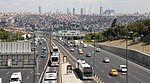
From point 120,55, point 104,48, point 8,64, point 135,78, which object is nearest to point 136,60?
point 120,55

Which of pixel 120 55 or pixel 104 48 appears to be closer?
pixel 120 55

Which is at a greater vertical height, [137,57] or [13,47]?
[13,47]

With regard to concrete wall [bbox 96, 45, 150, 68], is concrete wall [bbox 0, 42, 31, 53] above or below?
above

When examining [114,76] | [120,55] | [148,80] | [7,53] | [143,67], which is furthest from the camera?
[120,55]

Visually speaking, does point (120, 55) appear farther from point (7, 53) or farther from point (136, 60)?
point (7, 53)

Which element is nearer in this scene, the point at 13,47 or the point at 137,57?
the point at 13,47

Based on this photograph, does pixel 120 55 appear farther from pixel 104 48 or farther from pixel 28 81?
pixel 28 81

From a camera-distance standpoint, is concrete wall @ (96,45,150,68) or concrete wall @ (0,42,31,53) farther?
concrete wall @ (96,45,150,68)

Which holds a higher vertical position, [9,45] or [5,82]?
[9,45]

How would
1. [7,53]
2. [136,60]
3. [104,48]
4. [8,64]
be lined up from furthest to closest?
1. [104,48]
2. [136,60]
3. [7,53]
4. [8,64]

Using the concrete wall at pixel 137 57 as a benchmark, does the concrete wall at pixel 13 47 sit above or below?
above

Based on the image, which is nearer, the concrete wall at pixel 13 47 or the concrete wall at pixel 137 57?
the concrete wall at pixel 13 47
